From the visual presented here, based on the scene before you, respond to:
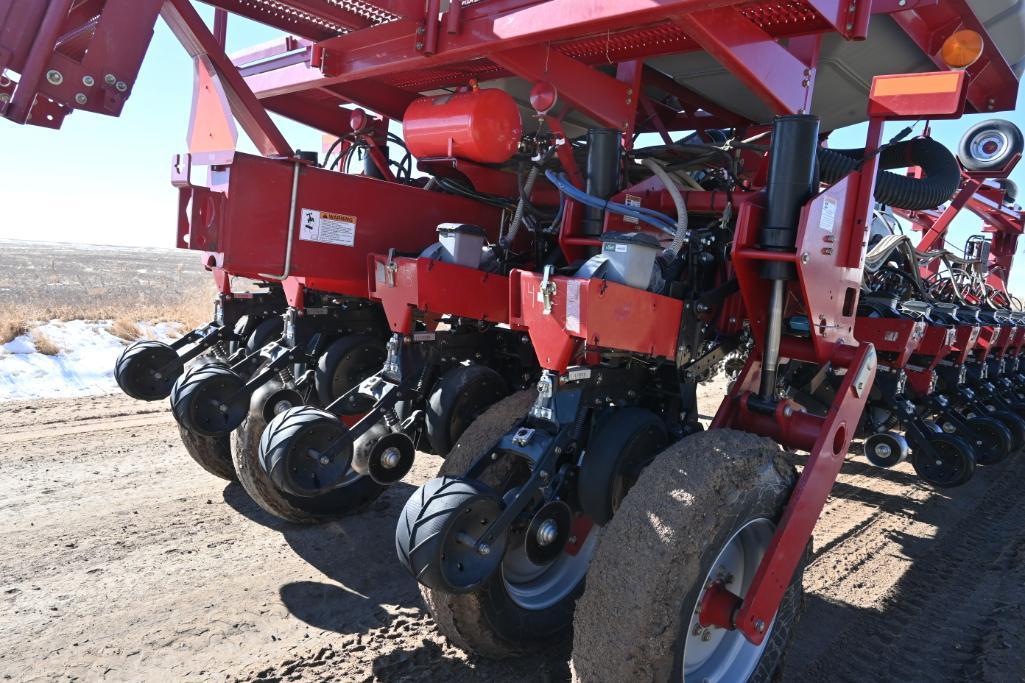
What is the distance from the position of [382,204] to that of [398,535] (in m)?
1.96

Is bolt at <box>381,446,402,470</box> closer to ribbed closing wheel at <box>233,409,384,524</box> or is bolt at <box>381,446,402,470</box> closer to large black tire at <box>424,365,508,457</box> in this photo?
large black tire at <box>424,365,508,457</box>

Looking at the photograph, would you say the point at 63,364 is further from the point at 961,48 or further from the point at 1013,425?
the point at 1013,425

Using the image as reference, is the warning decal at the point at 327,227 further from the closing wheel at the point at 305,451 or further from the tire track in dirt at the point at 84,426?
the tire track in dirt at the point at 84,426

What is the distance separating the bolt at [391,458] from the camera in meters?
2.90

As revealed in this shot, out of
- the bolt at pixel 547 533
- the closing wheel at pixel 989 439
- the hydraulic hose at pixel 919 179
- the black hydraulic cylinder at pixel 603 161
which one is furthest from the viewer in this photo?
the closing wheel at pixel 989 439

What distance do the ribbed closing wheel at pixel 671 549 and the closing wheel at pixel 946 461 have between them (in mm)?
2911

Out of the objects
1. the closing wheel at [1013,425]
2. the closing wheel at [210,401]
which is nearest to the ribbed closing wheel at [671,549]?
the closing wheel at [210,401]

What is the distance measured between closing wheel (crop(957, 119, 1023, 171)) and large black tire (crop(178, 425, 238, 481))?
6.25 m

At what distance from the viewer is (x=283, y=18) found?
3.35 meters

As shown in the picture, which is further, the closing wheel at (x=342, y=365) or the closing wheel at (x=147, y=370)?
the closing wheel at (x=147, y=370)

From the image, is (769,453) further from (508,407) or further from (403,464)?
(403,464)

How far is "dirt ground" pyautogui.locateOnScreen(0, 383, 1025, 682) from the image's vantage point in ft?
9.15

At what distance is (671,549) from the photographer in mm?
2062

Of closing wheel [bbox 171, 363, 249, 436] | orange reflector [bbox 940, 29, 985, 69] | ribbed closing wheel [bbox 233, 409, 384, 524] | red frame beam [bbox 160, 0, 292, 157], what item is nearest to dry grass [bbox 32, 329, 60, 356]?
ribbed closing wheel [bbox 233, 409, 384, 524]
